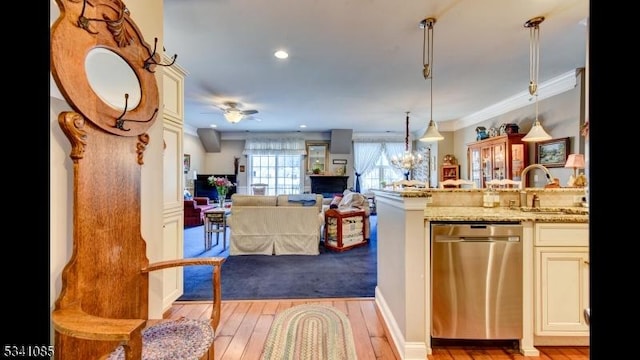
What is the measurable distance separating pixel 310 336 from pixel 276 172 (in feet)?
24.2

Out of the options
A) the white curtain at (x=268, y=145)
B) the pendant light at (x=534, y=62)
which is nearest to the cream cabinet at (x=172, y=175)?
the pendant light at (x=534, y=62)

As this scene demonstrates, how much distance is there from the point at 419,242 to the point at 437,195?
2.65 ft

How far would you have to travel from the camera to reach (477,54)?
3211 mm

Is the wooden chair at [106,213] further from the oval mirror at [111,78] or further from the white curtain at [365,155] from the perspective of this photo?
the white curtain at [365,155]

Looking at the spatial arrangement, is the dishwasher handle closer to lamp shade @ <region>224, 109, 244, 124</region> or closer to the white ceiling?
the white ceiling

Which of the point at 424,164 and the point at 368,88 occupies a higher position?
the point at 368,88

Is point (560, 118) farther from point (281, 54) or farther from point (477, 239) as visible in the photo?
point (281, 54)

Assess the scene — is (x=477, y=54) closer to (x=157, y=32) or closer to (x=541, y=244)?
(x=541, y=244)

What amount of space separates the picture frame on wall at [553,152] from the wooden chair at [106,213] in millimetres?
4901

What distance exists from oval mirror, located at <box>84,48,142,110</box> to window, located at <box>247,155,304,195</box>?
7.71 m

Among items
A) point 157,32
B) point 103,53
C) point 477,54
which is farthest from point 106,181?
point 477,54

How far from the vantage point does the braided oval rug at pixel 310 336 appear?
6.00 ft

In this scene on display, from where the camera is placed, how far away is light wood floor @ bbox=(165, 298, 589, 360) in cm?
184
